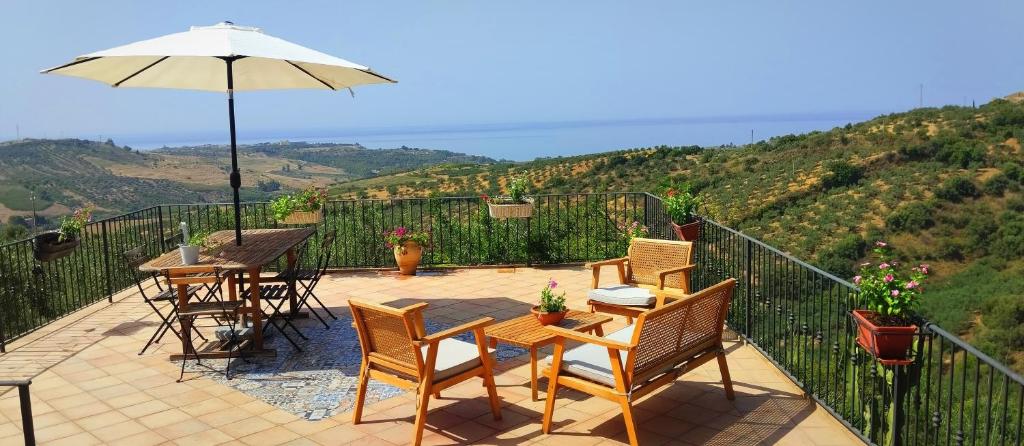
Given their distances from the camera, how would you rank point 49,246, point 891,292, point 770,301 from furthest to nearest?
point 49,246 → point 770,301 → point 891,292

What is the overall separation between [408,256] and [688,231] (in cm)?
324

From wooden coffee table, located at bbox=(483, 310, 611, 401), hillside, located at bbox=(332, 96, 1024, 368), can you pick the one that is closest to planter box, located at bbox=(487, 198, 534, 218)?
wooden coffee table, located at bbox=(483, 310, 611, 401)

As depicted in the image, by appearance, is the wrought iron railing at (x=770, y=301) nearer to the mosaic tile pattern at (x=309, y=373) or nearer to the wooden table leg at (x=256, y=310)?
the wooden table leg at (x=256, y=310)

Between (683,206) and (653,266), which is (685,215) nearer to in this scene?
(683,206)

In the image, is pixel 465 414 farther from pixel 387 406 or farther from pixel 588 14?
pixel 588 14

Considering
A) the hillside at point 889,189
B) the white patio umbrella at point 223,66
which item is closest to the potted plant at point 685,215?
the white patio umbrella at point 223,66

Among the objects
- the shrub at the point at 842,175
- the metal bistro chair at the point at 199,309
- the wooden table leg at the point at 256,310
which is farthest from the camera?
the shrub at the point at 842,175

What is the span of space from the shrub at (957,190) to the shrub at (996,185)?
1.13ft

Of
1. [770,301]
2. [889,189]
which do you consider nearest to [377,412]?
[770,301]

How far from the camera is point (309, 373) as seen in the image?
15.5 ft

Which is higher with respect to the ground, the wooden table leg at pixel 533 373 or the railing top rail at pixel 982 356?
the railing top rail at pixel 982 356

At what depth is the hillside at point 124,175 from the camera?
33.8 metres

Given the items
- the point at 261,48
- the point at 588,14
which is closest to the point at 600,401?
the point at 261,48

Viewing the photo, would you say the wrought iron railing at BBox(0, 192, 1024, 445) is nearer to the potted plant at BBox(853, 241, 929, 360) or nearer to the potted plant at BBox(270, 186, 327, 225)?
the potted plant at BBox(853, 241, 929, 360)
